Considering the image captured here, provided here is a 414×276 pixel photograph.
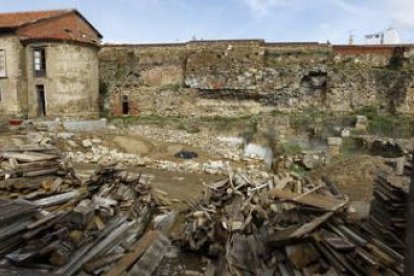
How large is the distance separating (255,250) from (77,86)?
20.9 metres

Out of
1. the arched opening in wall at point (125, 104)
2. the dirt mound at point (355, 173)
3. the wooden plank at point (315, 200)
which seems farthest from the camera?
the arched opening in wall at point (125, 104)

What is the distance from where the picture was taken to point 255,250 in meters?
6.78

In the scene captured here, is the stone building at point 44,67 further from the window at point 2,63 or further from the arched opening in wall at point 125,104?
the arched opening in wall at point 125,104

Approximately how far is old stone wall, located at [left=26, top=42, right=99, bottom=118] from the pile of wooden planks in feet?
72.0

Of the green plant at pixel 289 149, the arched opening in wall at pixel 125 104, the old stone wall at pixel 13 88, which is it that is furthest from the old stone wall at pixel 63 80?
the green plant at pixel 289 149

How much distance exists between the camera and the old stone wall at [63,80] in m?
23.5

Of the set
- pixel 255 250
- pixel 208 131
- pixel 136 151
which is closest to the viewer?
pixel 255 250

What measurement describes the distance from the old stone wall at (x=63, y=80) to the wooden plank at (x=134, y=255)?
60.9 ft

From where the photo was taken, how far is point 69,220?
23.1ft

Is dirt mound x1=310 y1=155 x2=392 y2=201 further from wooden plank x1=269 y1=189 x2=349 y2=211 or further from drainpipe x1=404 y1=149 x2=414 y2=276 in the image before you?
drainpipe x1=404 y1=149 x2=414 y2=276

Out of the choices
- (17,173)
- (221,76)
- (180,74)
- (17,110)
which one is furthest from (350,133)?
(17,110)

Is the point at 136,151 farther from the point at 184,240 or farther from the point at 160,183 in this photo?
the point at 184,240

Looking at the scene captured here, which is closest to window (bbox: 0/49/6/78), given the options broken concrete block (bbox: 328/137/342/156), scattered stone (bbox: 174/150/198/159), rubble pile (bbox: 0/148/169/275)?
scattered stone (bbox: 174/150/198/159)

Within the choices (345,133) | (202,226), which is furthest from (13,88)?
(345,133)
